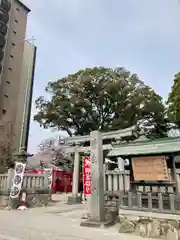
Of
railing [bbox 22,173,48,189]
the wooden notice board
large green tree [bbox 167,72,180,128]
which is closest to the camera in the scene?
the wooden notice board

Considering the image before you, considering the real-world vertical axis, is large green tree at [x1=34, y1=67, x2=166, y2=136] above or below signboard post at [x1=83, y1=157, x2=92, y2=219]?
above

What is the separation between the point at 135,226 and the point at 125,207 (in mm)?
600

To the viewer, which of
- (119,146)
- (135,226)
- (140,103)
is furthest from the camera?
(140,103)

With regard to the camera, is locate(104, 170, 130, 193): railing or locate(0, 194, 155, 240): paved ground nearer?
locate(0, 194, 155, 240): paved ground

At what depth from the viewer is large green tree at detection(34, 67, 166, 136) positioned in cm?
2666

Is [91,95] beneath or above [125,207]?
above

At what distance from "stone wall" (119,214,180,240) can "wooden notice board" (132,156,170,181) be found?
1384mm

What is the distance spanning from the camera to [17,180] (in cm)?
1183

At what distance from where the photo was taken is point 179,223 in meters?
5.73

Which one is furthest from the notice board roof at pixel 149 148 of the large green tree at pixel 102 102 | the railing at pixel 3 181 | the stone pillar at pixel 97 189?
the large green tree at pixel 102 102

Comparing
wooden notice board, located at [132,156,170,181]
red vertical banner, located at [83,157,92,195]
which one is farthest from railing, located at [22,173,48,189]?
wooden notice board, located at [132,156,170,181]

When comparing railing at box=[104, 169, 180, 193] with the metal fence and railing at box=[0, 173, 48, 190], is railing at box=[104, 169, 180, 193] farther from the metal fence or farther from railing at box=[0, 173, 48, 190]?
railing at box=[0, 173, 48, 190]

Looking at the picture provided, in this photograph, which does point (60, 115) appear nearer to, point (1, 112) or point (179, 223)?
point (1, 112)

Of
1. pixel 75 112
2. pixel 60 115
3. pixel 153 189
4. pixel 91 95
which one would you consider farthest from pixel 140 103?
pixel 153 189
